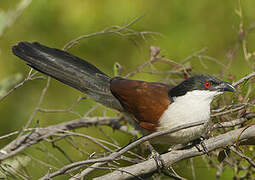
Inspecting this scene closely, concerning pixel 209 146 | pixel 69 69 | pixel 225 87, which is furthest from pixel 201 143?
pixel 69 69

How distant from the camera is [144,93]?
2.40 m

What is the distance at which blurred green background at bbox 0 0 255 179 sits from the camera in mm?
3287

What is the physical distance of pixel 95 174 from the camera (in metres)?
2.82

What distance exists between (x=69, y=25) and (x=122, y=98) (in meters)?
1.23

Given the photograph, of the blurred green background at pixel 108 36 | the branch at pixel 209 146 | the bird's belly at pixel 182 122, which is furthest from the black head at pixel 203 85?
the blurred green background at pixel 108 36

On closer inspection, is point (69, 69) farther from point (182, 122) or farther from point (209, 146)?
point (209, 146)

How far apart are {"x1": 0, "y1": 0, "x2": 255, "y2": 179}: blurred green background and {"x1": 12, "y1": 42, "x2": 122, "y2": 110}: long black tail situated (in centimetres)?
64

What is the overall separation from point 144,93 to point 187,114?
39cm

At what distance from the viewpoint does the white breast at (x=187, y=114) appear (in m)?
2.02

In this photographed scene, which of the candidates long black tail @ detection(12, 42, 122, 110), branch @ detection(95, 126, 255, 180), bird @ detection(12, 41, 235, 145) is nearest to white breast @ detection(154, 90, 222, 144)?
bird @ detection(12, 41, 235, 145)

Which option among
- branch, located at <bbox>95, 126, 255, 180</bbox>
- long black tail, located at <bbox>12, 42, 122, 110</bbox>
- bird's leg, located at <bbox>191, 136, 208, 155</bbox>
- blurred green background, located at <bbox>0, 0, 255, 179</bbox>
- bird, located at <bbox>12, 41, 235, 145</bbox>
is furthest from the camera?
blurred green background, located at <bbox>0, 0, 255, 179</bbox>

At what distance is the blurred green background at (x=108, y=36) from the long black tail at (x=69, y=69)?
2.08 ft

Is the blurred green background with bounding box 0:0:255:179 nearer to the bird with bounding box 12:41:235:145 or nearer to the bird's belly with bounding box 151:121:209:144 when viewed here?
the bird with bounding box 12:41:235:145

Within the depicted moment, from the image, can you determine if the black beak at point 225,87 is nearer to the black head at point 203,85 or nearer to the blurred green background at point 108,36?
the black head at point 203,85
